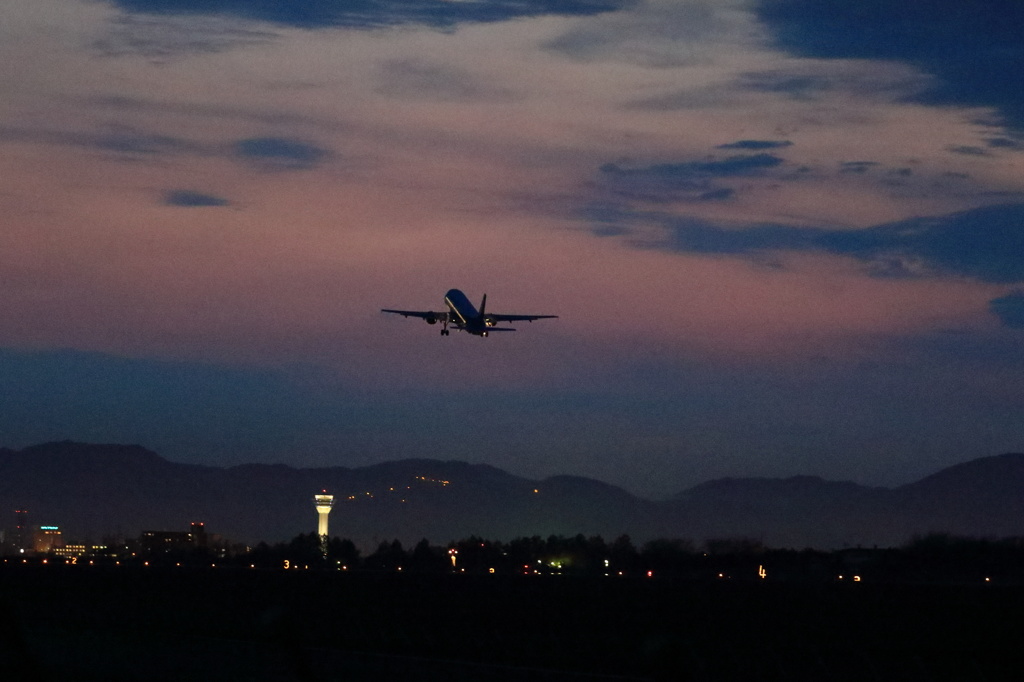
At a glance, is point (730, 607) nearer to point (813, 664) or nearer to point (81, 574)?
point (813, 664)

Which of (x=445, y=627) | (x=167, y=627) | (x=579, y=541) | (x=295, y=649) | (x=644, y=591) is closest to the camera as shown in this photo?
(x=295, y=649)

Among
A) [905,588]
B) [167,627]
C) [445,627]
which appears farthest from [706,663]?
[905,588]

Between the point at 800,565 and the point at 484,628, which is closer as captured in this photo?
the point at 484,628

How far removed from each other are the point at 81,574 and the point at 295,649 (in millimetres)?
109227

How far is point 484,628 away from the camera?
67.1 m

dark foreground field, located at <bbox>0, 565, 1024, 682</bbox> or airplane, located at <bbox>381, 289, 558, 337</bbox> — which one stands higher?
airplane, located at <bbox>381, 289, 558, 337</bbox>

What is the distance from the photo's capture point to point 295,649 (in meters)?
14.5

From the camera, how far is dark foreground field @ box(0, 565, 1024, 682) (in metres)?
31.7

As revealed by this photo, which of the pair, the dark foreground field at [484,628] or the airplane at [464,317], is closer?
the dark foreground field at [484,628]

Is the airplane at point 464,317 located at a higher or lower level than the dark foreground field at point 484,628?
higher

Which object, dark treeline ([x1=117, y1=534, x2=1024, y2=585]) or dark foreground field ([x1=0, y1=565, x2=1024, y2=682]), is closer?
dark foreground field ([x1=0, y1=565, x2=1024, y2=682])

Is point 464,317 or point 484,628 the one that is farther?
point 464,317

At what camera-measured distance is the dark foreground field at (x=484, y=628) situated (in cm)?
3169

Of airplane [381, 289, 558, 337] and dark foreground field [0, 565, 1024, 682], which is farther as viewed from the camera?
airplane [381, 289, 558, 337]
